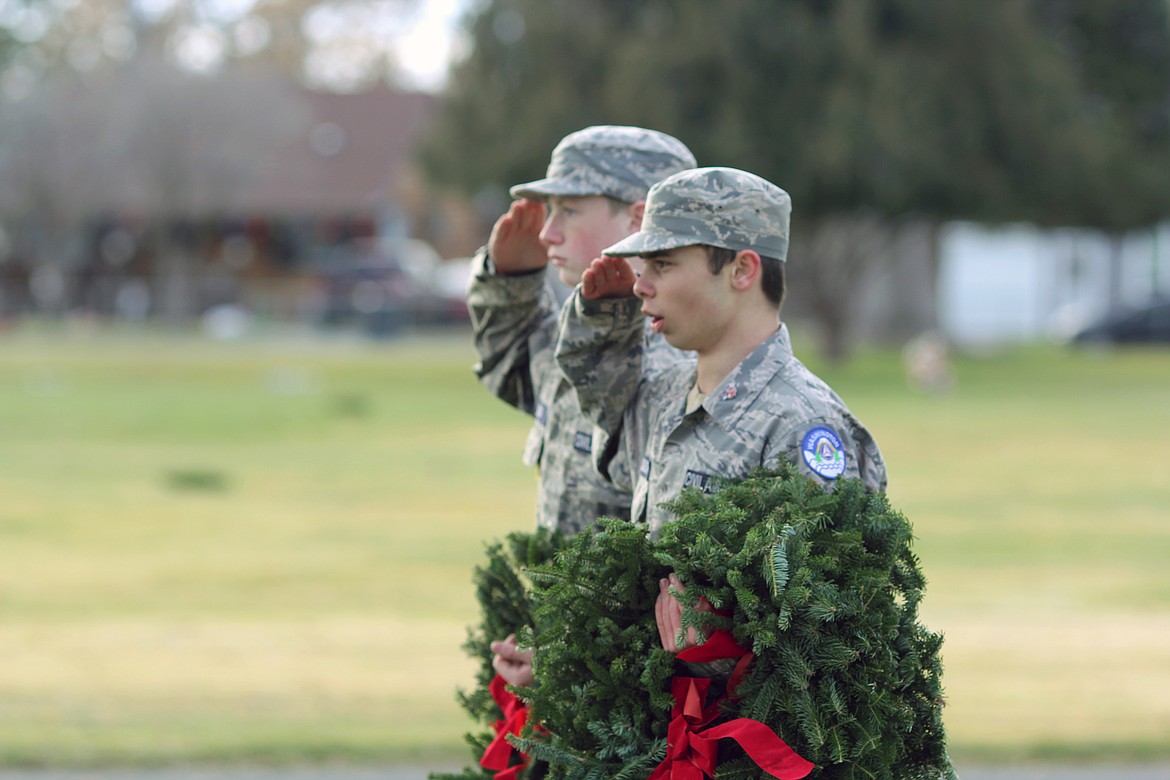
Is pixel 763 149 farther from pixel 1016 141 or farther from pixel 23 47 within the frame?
pixel 23 47

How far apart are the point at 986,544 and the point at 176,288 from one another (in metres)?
Answer: 38.2

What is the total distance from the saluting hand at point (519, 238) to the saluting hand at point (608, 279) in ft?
1.97

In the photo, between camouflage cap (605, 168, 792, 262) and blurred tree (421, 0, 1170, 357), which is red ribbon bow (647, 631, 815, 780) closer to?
camouflage cap (605, 168, 792, 262)

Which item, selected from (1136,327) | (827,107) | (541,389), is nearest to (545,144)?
(827,107)

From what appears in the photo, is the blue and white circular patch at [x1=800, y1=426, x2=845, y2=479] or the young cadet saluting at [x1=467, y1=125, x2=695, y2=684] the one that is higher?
the young cadet saluting at [x1=467, y1=125, x2=695, y2=684]

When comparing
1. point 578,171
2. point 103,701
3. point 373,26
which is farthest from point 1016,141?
point 373,26

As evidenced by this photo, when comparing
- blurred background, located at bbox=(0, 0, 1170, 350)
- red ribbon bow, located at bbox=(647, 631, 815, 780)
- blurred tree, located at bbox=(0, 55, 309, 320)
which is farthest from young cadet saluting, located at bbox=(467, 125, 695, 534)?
blurred tree, located at bbox=(0, 55, 309, 320)

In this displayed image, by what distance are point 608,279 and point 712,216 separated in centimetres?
29

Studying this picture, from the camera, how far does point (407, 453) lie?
18.8 m

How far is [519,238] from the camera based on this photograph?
160 inches

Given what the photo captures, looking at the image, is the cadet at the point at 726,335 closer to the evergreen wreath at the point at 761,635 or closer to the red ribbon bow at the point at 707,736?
the evergreen wreath at the point at 761,635

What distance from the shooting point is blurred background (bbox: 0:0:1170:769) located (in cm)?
796

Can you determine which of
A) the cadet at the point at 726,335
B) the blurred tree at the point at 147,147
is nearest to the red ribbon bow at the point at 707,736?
the cadet at the point at 726,335

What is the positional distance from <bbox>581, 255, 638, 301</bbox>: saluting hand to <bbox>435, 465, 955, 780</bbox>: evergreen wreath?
515 mm
